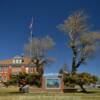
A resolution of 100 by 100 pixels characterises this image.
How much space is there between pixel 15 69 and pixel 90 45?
64.1 meters

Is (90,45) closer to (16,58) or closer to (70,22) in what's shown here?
(70,22)

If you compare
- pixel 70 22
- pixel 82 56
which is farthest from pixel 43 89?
pixel 70 22

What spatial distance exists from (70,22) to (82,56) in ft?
23.0

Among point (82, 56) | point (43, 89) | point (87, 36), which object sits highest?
point (87, 36)

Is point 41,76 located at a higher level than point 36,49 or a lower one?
lower

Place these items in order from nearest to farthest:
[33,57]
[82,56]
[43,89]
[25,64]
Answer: [43,89]
[82,56]
[33,57]
[25,64]

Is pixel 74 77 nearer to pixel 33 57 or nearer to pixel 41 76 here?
pixel 41 76

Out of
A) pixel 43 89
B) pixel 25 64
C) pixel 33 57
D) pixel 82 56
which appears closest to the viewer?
pixel 43 89

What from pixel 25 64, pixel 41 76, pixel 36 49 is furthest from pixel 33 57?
pixel 25 64

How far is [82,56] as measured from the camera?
61.5 meters

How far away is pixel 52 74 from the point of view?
189 feet

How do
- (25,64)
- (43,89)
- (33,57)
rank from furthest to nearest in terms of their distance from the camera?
(25,64)
(33,57)
(43,89)

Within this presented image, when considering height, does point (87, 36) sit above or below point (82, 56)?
above

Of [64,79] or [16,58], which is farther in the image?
[16,58]
